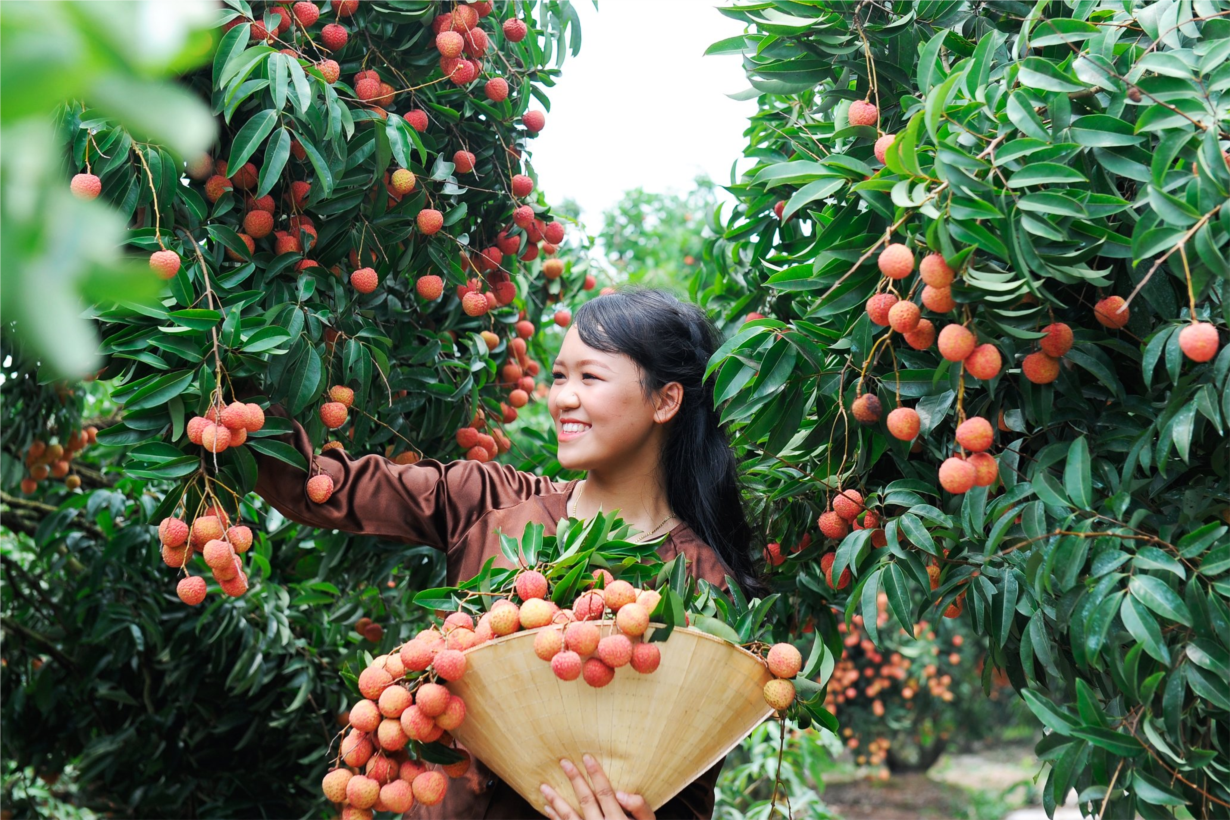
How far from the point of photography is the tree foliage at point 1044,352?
119 cm

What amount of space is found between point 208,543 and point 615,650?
632 millimetres

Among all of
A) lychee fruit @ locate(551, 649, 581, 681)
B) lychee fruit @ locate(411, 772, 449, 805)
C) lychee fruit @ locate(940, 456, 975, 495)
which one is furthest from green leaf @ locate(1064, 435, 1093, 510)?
lychee fruit @ locate(411, 772, 449, 805)

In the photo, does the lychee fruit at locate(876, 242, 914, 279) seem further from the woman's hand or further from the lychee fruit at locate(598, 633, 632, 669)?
the woman's hand

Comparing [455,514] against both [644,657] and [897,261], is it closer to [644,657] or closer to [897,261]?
[644,657]

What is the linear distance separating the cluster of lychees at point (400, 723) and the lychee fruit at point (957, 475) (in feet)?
2.09

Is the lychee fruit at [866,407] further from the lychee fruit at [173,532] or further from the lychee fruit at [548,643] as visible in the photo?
the lychee fruit at [173,532]

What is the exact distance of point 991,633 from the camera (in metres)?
1.45

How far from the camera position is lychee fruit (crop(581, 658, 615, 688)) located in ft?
4.29

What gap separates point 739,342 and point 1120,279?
1.63ft

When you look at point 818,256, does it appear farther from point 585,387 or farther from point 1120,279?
point 585,387

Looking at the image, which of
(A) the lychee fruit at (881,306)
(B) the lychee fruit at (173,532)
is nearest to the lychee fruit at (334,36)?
(B) the lychee fruit at (173,532)

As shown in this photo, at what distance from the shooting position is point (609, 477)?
193 centimetres

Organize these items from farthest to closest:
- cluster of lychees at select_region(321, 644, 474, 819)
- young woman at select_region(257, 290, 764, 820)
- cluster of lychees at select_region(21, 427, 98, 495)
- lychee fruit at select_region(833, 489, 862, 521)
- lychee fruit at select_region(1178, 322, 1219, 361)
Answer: cluster of lychees at select_region(21, 427, 98, 495), young woman at select_region(257, 290, 764, 820), lychee fruit at select_region(833, 489, 862, 521), cluster of lychees at select_region(321, 644, 474, 819), lychee fruit at select_region(1178, 322, 1219, 361)

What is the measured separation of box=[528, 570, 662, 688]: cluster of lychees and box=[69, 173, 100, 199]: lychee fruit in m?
0.85
